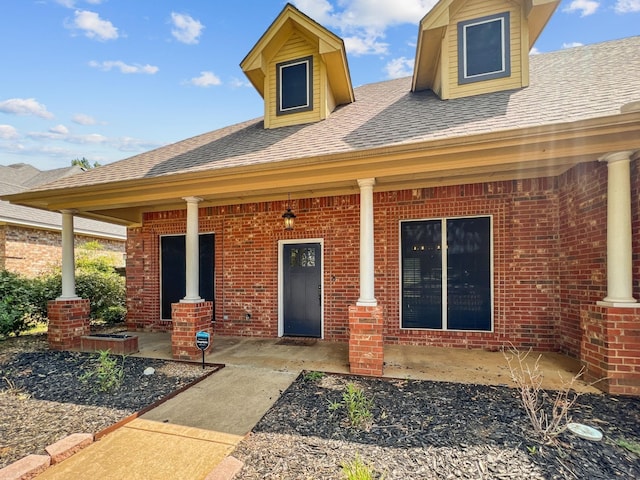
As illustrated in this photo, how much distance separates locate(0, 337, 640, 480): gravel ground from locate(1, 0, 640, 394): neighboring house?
811mm

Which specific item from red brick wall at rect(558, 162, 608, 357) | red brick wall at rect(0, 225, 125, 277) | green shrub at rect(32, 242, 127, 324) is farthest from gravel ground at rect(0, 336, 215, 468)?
red brick wall at rect(0, 225, 125, 277)

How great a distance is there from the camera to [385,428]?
276 cm

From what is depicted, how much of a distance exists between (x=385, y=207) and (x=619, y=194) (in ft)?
10.3

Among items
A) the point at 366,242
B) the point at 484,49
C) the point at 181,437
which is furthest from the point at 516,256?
the point at 181,437

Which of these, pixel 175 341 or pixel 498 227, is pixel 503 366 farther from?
pixel 175 341

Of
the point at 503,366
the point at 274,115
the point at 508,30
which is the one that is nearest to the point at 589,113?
the point at 508,30

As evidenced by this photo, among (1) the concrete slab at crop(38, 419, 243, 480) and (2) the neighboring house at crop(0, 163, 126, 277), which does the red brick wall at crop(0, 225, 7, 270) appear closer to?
(2) the neighboring house at crop(0, 163, 126, 277)

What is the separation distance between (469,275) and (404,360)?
74.7 inches

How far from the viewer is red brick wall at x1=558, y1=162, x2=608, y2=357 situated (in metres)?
4.05

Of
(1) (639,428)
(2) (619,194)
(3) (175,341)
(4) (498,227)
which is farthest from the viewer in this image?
(4) (498,227)

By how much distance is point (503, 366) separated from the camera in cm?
439

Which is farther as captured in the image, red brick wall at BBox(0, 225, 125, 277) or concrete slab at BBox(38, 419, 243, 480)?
red brick wall at BBox(0, 225, 125, 277)

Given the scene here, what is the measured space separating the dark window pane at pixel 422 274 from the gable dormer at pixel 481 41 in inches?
95.6

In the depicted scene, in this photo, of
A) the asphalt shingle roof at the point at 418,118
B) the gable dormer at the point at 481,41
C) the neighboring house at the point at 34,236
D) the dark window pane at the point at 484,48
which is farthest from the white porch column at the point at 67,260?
the dark window pane at the point at 484,48
